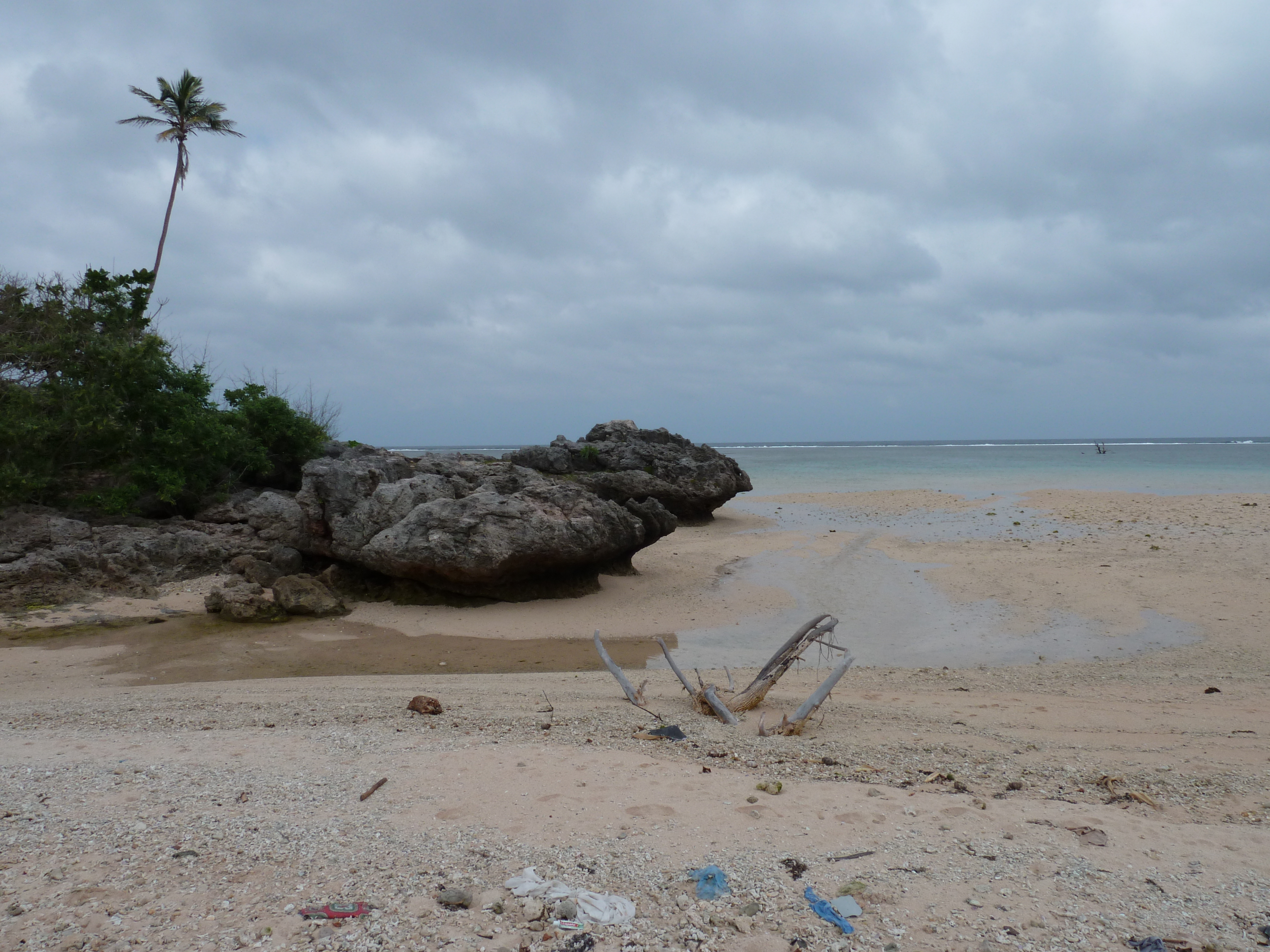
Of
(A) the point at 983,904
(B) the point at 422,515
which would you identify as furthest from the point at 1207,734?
(B) the point at 422,515

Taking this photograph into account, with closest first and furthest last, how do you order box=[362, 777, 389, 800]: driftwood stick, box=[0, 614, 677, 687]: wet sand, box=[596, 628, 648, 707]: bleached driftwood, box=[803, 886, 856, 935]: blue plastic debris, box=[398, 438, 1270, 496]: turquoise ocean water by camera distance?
box=[803, 886, 856, 935]: blue plastic debris < box=[362, 777, 389, 800]: driftwood stick < box=[596, 628, 648, 707]: bleached driftwood < box=[0, 614, 677, 687]: wet sand < box=[398, 438, 1270, 496]: turquoise ocean water

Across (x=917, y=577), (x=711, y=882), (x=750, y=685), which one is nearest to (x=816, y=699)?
(x=750, y=685)

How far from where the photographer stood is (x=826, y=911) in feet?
10.8

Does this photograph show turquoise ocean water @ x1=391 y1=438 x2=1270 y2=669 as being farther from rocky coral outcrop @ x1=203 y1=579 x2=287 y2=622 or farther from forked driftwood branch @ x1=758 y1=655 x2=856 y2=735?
rocky coral outcrop @ x1=203 y1=579 x2=287 y2=622

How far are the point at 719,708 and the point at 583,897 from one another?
10.7 feet

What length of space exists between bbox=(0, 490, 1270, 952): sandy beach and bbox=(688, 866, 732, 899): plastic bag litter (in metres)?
0.08

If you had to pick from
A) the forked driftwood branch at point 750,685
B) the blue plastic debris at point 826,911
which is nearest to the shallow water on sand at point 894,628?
the forked driftwood branch at point 750,685

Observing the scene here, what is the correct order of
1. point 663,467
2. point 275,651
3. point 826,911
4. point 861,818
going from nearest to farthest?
point 826,911
point 861,818
point 275,651
point 663,467

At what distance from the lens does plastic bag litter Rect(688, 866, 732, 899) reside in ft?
11.3

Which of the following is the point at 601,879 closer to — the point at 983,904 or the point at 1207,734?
the point at 983,904

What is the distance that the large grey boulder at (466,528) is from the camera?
38.4 feet

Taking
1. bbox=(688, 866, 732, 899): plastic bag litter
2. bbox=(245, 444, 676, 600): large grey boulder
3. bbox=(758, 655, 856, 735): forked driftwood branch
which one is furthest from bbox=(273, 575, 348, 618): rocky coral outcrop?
bbox=(688, 866, 732, 899): plastic bag litter

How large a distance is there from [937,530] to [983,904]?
19158 millimetres

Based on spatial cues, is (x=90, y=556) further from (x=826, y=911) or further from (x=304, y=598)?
(x=826, y=911)
